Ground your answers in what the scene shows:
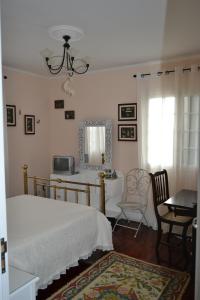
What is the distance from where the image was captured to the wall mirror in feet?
14.8

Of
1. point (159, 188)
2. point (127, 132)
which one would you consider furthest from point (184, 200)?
point (127, 132)

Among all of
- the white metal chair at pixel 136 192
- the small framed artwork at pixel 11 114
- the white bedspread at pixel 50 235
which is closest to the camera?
the white bedspread at pixel 50 235

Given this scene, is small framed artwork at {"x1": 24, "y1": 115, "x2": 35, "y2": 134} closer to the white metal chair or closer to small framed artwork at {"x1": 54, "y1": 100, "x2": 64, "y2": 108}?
small framed artwork at {"x1": 54, "y1": 100, "x2": 64, "y2": 108}

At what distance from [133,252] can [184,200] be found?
926 mm

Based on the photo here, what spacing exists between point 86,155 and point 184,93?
6.39ft

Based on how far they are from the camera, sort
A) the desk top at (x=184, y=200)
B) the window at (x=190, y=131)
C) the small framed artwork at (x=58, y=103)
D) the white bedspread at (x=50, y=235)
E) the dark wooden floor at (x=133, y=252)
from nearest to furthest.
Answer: the white bedspread at (x=50, y=235), the dark wooden floor at (x=133, y=252), the desk top at (x=184, y=200), the window at (x=190, y=131), the small framed artwork at (x=58, y=103)

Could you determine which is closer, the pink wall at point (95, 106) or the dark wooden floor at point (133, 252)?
the dark wooden floor at point (133, 252)

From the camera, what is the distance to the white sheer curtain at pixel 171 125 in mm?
3709


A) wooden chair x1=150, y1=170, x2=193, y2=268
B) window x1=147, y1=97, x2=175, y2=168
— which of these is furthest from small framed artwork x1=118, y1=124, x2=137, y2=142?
wooden chair x1=150, y1=170, x2=193, y2=268

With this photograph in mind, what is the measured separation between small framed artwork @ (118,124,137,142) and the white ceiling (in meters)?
1.02

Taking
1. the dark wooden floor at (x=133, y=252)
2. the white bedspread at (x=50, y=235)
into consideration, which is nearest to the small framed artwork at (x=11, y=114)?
the white bedspread at (x=50, y=235)

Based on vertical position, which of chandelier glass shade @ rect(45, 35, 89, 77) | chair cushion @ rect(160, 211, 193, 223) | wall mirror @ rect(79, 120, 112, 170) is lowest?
chair cushion @ rect(160, 211, 193, 223)

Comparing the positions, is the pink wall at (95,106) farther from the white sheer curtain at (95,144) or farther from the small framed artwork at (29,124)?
the small framed artwork at (29,124)

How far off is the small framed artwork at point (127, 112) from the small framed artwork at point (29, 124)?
157 centimetres
